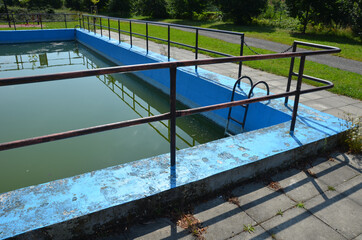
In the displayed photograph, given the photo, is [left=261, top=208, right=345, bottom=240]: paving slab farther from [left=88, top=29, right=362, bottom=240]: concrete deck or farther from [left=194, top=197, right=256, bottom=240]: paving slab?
[left=194, top=197, right=256, bottom=240]: paving slab

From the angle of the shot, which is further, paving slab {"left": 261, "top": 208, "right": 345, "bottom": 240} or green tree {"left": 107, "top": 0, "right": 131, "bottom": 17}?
green tree {"left": 107, "top": 0, "right": 131, "bottom": 17}

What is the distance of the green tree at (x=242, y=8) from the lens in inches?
895

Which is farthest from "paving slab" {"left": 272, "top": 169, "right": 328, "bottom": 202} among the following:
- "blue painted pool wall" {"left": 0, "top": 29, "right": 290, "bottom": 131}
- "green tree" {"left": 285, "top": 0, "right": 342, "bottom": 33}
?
"green tree" {"left": 285, "top": 0, "right": 342, "bottom": 33}

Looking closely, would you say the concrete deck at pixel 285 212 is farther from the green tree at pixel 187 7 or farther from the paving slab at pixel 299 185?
the green tree at pixel 187 7

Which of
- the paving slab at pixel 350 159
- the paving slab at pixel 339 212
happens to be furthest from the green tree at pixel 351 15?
the paving slab at pixel 339 212

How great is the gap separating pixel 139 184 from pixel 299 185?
1527 millimetres

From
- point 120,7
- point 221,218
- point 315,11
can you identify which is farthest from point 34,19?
point 221,218

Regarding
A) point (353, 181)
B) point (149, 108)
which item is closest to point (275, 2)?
point (149, 108)

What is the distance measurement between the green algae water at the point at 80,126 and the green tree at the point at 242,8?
52.7 ft

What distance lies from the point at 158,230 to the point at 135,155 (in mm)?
2671

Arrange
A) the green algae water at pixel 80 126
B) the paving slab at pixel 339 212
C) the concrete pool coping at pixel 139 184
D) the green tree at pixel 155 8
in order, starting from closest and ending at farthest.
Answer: the concrete pool coping at pixel 139 184, the paving slab at pixel 339 212, the green algae water at pixel 80 126, the green tree at pixel 155 8

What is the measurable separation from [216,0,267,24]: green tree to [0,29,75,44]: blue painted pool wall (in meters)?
12.2

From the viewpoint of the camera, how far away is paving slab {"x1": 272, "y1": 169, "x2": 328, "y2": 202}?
2700mm

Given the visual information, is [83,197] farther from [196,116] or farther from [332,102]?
[332,102]
